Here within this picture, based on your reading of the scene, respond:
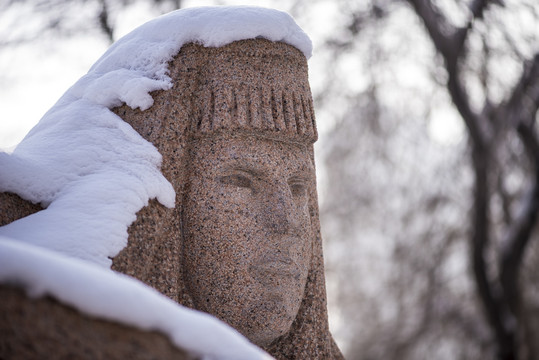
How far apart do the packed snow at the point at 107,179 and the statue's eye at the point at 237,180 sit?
0.24 metres

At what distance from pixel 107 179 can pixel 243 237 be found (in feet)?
1.83

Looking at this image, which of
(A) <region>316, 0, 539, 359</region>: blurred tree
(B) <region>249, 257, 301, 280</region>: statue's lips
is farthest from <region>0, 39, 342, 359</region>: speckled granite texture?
(A) <region>316, 0, 539, 359</region>: blurred tree

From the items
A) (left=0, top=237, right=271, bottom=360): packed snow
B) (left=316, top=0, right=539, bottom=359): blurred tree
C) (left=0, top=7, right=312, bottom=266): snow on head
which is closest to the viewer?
(left=0, top=237, right=271, bottom=360): packed snow

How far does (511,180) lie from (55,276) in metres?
7.50

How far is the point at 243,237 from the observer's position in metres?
2.34

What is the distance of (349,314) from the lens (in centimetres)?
905

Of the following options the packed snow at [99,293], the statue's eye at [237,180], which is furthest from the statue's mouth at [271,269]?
the packed snow at [99,293]

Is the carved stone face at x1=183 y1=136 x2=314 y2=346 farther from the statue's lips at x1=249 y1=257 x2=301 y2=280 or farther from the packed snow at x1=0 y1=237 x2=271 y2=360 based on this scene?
the packed snow at x1=0 y1=237 x2=271 y2=360

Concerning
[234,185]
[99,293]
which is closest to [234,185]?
[234,185]

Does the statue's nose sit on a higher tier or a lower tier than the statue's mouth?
higher

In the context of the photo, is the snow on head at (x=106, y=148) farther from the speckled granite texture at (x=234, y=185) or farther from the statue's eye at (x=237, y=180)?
the statue's eye at (x=237, y=180)

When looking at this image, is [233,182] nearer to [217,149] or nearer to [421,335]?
[217,149]

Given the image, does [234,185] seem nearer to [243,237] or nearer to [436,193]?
[243,237]

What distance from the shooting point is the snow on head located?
6.35ft
